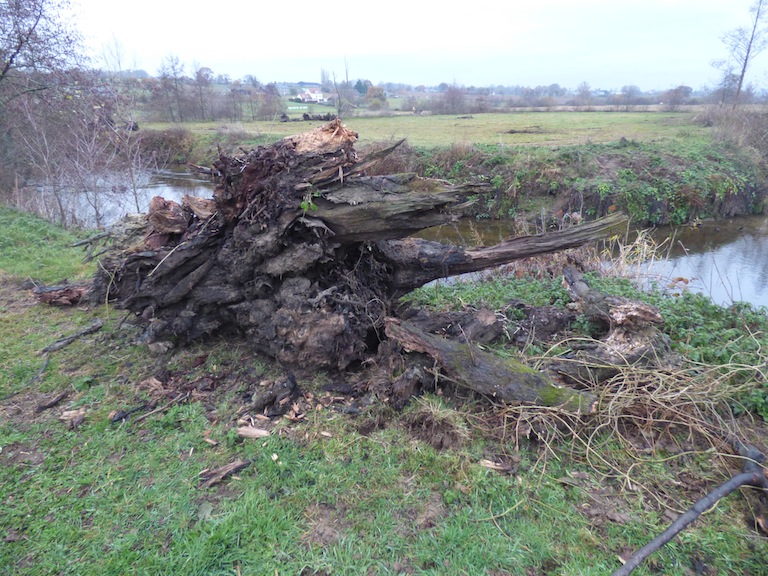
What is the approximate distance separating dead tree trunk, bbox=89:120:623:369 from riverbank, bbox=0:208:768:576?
391 millimetres

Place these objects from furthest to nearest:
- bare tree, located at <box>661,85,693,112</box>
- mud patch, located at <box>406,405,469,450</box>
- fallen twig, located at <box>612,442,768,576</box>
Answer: bare tree, located at <box>661,85,693,112</box>, mud patch, located at <box>406,405,469,450</box>, fallen twig, located at <box>612,442,768,576</box>

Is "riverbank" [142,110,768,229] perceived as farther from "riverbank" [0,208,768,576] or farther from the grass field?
"riverbank" [0,208,768,576]

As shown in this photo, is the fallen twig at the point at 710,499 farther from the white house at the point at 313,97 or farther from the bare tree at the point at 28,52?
the white house at the point at 313,97

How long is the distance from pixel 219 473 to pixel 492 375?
2.10 m

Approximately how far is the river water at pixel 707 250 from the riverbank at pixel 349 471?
3.99 metres

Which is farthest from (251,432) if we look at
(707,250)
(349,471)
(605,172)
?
(605,172)

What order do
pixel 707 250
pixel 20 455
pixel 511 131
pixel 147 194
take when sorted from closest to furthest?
pixel 20 455, pixel 707 250, pixel 147 194, pixel 511 131

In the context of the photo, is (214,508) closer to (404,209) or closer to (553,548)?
(553,548)

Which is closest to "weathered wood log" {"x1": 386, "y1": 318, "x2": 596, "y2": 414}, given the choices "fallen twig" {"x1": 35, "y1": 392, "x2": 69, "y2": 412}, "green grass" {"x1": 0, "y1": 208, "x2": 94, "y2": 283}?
"fallen twig" {"x1": 35, "y1": 392, "x2": 69, "y2": 412}

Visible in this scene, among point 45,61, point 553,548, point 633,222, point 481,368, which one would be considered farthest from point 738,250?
point 45,61

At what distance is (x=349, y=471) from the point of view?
3.13 meters

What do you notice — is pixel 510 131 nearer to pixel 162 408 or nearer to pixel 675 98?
pixel 675 98

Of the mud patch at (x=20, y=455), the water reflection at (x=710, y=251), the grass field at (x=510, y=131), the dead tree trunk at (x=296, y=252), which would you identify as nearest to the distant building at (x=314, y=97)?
the grass field at (x=510, y=131)

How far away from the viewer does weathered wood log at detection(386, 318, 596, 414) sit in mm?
3449
